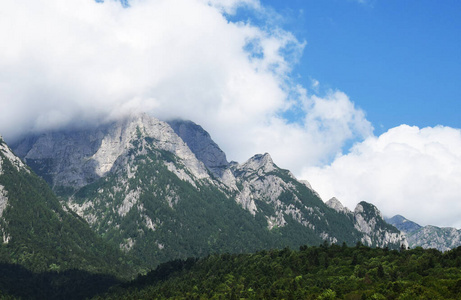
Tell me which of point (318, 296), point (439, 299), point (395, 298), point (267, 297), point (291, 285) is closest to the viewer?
point (439, 299)

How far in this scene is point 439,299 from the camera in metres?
128

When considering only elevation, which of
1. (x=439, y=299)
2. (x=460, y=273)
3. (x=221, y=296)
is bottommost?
(x=221, y=296)

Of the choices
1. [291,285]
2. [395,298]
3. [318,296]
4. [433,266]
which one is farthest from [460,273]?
[291,285]

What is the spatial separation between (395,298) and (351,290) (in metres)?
25.0

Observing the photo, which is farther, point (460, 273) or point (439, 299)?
point (460, 273)

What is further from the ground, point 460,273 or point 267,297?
point 460,273

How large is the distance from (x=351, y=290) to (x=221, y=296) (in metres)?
60.8

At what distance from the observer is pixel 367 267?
198 meters

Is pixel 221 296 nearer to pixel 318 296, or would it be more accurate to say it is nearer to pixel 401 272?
pixel 318 296

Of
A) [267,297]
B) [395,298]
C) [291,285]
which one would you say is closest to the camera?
[395,298]

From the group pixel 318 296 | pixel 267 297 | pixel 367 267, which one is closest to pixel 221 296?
pixel 267 297

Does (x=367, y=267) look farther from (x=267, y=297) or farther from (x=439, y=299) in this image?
(x=439, y=299)

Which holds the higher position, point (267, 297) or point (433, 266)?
point (433, 266)

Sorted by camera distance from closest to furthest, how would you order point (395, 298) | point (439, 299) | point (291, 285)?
point (439, 299)
point (395, 298)
point (291, 285)
